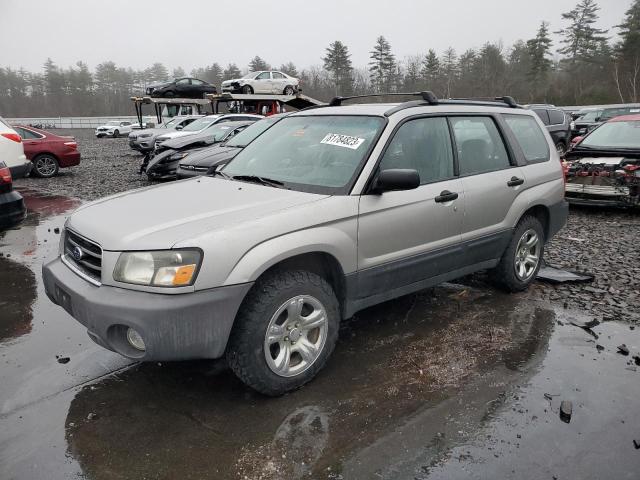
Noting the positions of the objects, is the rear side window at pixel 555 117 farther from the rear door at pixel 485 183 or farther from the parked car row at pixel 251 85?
the rear door at pixel 485 183

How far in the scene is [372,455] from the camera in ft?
8.25

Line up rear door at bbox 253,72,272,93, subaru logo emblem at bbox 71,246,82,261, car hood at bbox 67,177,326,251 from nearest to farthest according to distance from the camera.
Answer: car hood at bbox 67,177,326,251 < subaru logo emblem at bbox 71,246,82,261 < rear door at bbox 253,72,272,93

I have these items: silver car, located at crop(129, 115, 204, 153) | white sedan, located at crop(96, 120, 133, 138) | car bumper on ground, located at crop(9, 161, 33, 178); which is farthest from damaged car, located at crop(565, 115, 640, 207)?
white sedan, located at crop(96, 120, 133, 138)

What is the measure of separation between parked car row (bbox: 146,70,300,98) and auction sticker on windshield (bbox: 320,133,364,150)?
2016 centimetres

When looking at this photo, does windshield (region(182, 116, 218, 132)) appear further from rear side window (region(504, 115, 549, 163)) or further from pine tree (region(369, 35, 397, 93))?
A: pine tree (region(369, 35, 397, 93))

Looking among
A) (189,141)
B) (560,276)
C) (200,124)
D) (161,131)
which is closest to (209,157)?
(189,141)

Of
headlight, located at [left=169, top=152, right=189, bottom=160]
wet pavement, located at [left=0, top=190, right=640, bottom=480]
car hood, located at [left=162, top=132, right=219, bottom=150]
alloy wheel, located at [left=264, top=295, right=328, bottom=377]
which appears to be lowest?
wet pavement, located at [left=0, top=190, right=640, bottom=480]

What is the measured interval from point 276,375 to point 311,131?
1.95m

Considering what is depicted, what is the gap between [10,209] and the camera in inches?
212

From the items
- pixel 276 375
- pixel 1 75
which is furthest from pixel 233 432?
pixel 1 75

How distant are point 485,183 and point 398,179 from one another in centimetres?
133

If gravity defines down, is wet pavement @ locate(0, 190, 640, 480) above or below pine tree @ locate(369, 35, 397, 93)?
below

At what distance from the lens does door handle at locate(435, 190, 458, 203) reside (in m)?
3.71

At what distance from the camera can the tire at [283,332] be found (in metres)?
2.79
